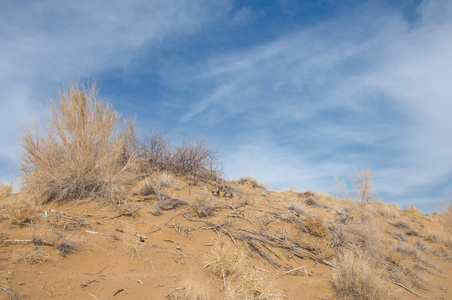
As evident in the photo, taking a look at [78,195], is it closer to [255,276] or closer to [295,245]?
[255,276]

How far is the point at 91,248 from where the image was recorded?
5.24m

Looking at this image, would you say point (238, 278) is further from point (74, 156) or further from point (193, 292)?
point (74, 156)

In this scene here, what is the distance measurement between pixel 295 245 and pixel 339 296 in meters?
2.40

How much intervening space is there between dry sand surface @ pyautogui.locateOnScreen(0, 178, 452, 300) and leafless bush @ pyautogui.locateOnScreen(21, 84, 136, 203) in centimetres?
50

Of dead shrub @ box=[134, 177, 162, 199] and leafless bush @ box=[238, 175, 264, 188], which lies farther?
leafless bush @ box=[238, 175, 264, 188]

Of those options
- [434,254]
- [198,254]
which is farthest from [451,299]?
[198,254]

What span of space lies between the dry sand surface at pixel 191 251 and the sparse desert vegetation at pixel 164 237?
0.09 ft

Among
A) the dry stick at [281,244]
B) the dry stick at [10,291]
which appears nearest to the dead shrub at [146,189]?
the dry stick at [281,244]

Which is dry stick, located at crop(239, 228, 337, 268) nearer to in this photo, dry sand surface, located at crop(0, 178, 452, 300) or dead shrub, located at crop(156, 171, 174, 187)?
dry sand surface, located at crop(0, 178, 452, 300)

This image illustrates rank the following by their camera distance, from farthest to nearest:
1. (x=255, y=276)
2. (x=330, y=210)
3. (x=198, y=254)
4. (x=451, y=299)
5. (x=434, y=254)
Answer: (x=330, y=210) < (x=434, y=254) < (x=451, y=299) < (x=198, y=254) < (x=255, y=276)

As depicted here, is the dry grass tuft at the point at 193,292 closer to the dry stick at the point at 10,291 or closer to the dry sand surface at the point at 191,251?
the dry sand surface at the point at 191,251

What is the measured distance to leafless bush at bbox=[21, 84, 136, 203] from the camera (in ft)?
24.8

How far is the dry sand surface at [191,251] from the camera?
4223mm

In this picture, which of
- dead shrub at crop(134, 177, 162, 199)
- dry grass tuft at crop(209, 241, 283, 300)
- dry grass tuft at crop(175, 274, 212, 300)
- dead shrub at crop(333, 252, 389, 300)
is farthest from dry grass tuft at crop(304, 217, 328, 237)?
dry grass tuft at crop(175, 274, 212, 300)
